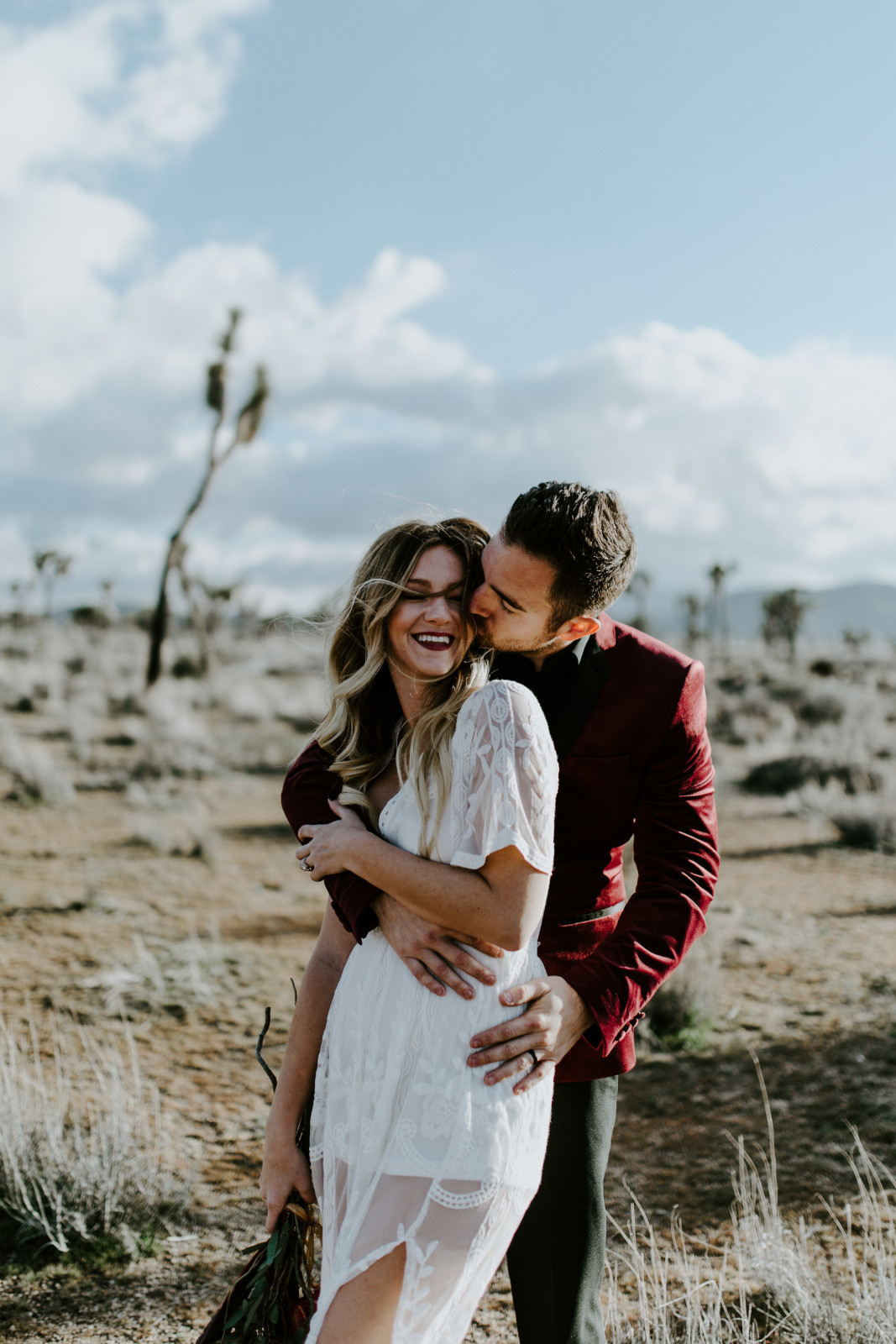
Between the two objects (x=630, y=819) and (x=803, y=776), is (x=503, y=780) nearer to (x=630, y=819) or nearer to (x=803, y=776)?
(x=630, y=819)

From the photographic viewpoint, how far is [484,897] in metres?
1.67

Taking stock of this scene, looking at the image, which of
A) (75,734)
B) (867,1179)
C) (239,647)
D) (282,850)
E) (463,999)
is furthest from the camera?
→ (239,647)

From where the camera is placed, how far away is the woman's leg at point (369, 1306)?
1610 mm

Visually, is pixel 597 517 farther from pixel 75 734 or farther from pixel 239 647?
pixel 239 647

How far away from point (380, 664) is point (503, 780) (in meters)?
0.61

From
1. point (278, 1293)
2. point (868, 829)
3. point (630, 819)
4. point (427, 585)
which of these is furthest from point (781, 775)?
point (278, 1293)

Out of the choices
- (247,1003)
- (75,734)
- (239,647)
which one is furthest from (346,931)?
(239,647)

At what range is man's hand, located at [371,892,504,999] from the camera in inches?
67.0

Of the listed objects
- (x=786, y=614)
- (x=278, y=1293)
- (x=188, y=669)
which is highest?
(x=786, y=614)

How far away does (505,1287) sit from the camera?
3.63 meters

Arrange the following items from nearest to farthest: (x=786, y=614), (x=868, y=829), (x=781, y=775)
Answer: (x=868, y=829) → (x=781, y=775) → (x=786, y=614)

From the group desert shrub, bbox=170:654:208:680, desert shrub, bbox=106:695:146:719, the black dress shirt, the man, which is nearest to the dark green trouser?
the man

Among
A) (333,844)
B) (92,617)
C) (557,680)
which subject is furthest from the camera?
(92,617)

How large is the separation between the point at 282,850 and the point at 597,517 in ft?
27.9
